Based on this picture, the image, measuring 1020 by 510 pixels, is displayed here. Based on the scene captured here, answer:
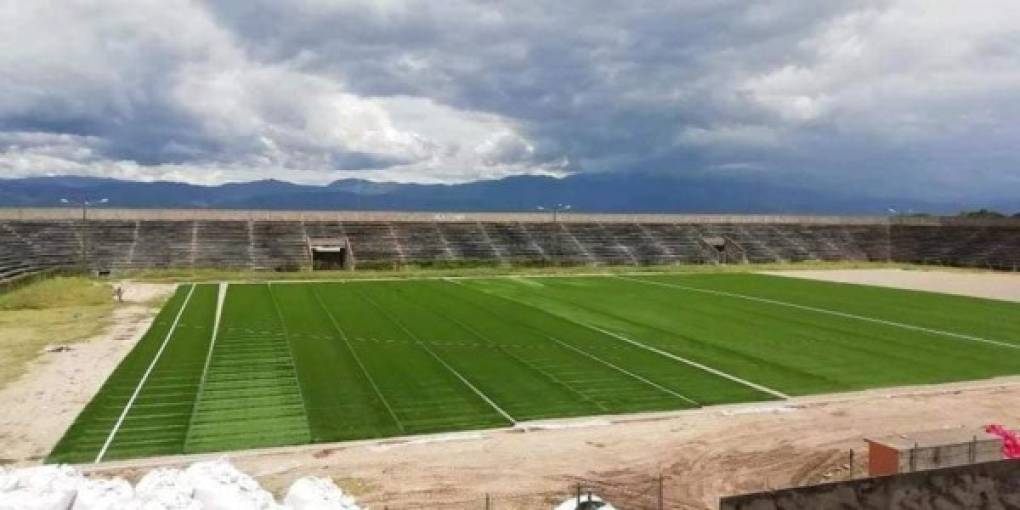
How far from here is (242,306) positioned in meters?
48.2

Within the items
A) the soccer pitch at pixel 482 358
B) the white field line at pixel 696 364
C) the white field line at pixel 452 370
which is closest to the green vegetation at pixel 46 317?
the soccer pitch at pixel 482 358

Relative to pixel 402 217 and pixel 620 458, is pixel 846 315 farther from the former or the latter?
pixel 402 217

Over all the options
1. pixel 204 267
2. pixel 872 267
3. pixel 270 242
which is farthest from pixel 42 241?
pixel 872 267

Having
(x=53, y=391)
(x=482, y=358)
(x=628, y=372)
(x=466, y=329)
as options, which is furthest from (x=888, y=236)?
(x=53, y=391)

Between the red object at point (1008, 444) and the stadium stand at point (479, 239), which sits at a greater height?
the stadium stand at point (479, 239)

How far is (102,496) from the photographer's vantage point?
1369cm

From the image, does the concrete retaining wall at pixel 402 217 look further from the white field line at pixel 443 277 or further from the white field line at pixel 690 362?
the white field line at pixel 690 362

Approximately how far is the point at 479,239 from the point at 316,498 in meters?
73.1

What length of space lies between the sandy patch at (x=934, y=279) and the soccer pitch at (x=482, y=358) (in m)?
6.63

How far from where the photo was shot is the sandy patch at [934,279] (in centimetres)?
6035

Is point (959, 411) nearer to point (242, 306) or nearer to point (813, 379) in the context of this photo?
point (813, 379)

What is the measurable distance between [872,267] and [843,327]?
155ft

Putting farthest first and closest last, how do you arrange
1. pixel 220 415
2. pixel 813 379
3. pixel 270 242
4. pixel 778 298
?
pixel 270 242 → pixel 778 298 → pixel 813 379 → pixel 220 415

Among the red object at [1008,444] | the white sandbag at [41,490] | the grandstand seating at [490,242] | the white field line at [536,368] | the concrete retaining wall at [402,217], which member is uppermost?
the concrete retaining wall at [402,217]
